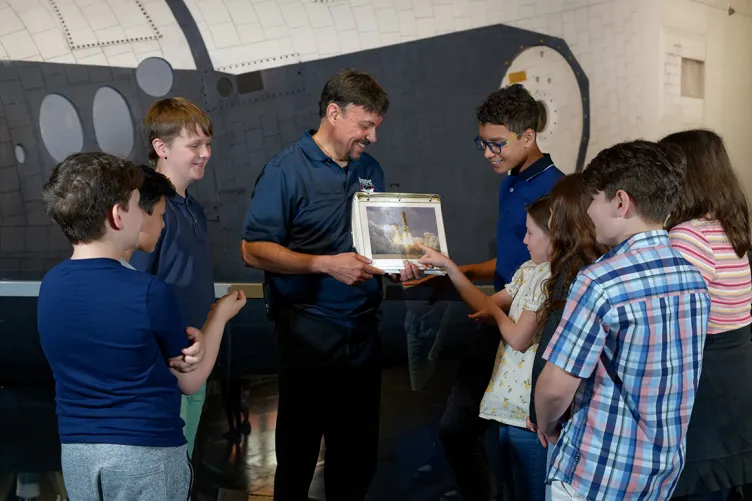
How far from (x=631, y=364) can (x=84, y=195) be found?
53.6 inches

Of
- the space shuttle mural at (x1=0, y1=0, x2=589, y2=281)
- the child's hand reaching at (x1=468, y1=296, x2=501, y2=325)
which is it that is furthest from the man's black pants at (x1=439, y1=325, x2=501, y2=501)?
the space shuttle mural at (x1=0, y1=0, x2=589, y2=281)

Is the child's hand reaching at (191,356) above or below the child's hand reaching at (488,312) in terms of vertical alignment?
above

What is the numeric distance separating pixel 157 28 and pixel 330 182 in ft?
5.22

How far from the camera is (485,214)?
4.21 m

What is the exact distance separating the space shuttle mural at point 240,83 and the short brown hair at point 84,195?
6.59ft

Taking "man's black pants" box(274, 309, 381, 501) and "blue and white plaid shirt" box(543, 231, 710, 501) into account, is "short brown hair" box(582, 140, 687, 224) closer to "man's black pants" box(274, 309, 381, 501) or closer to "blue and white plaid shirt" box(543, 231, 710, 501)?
"blue and white plaid shirt" box(543, 231, 710, 501)

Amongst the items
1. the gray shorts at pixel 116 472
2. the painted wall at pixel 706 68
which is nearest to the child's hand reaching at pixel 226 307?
the gray shorts at pixel 116 472

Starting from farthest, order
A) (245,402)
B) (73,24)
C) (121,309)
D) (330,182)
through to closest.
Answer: (245,402), (73,24), (330,182), (121,309)

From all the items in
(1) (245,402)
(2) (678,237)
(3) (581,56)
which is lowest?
(1) (245,402)

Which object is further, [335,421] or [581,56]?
[581,56]

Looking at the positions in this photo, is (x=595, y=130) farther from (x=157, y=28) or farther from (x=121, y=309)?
(x=121, y=309)

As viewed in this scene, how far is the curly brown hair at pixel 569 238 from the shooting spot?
1917 mm

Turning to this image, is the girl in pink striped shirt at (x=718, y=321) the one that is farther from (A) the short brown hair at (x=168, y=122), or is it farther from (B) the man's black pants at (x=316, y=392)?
(A) the short brown hair at (x=168, y=122)

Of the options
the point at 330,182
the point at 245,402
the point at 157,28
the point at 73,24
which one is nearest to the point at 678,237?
the point at 330,182
